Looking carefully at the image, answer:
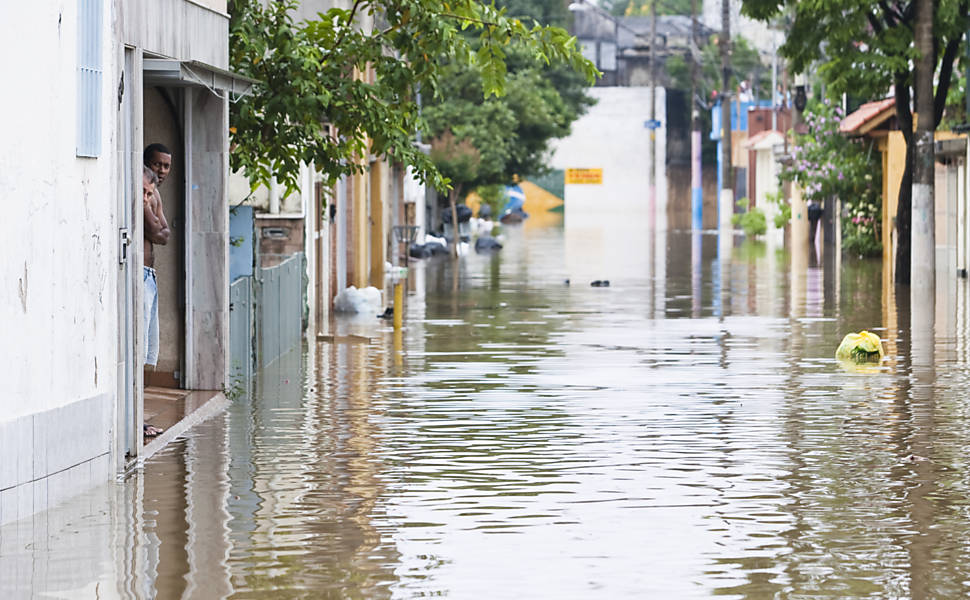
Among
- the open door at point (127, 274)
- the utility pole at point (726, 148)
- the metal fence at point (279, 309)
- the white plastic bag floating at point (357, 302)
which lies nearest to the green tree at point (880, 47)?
the white plastic bag floating at point (357, 302)

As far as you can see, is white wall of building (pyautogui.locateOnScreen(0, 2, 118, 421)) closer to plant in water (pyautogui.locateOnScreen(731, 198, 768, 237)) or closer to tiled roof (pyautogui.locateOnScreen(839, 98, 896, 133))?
tiled roof (pyautogui.locateOnScreen(839, 98, 896, 133))

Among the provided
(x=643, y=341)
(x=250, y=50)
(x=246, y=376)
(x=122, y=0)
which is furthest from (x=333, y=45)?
(x=122, y=0)

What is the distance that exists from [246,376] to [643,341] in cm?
623

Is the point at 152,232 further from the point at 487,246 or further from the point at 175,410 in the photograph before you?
the point at 487,246

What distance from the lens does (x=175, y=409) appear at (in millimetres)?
14469

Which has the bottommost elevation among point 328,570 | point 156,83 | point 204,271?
point 328,570

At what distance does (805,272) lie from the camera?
38531mm

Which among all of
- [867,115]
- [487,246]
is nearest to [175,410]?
[867,115]

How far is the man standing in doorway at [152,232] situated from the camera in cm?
1284

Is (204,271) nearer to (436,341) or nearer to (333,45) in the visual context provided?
(333,45)

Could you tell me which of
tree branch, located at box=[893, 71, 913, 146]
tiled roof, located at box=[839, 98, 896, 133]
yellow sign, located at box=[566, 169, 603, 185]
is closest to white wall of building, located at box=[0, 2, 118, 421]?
tree branch, located at box=[893, 71, 913, 146]

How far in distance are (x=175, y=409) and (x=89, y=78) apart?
4228 millimetres

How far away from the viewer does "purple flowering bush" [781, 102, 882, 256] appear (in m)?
44.8

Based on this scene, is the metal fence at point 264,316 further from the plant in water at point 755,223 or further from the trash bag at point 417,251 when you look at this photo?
the plant in water at point 755,223
